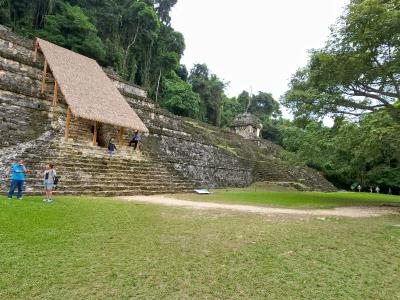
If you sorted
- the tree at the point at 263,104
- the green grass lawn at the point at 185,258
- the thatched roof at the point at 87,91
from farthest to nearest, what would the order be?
the tree at the point at 263,104 < the thatched roof at the point at 87,91 < the green grass lawn at the point at 185,258

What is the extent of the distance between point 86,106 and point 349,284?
1072 centimetres

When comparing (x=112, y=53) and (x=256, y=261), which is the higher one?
(x=112, y=53)

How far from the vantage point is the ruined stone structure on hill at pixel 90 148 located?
32.7 ft

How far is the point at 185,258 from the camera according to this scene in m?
3.98

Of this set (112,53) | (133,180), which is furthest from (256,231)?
(112,53)

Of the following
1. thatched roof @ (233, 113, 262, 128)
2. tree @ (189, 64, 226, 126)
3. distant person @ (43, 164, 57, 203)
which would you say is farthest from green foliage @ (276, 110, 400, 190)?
tree @ (189, 64, 226, 126)

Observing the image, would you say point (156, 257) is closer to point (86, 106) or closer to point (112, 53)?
point (86, 106)

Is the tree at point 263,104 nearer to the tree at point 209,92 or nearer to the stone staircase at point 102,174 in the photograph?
the tree at point 209,92

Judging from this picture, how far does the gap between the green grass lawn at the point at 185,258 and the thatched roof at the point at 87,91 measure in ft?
19.7

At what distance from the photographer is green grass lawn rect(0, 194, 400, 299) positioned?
309 centimetres

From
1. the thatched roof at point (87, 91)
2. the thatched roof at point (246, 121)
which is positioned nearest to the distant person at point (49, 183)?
the thatched roof at point (87, 91)

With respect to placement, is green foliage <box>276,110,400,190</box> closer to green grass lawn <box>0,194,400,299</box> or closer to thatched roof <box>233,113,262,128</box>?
green grass lawn <box>0,194,400,299</box>

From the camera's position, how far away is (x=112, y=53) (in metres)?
26.8

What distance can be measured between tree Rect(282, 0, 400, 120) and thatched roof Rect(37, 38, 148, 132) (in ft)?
22.2
